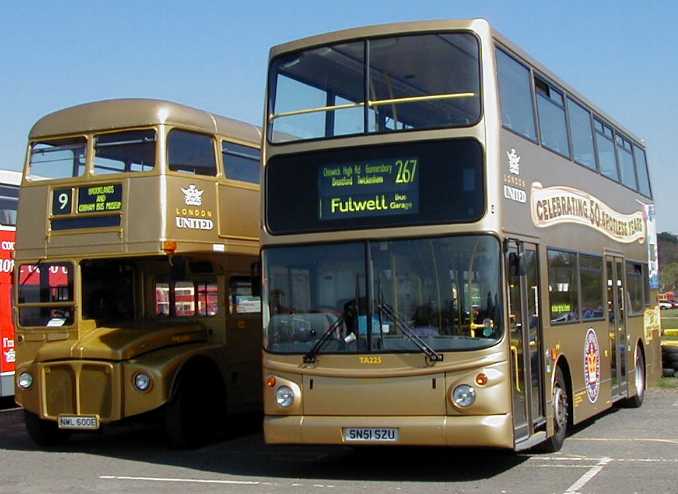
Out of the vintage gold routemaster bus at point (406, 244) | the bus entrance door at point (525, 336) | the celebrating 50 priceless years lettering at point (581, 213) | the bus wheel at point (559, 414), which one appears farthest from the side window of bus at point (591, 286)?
the bus entrance door at point (525, 336)

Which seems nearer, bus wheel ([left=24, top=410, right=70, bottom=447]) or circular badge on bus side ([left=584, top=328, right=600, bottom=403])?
circular badge on bus side ([left=584, top=328, right=600, bottom=403])

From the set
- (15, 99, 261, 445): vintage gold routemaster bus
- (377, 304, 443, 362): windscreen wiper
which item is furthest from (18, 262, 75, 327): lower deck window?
(377, 304, 443, 362): windscreen wiper

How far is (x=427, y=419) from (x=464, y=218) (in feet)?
6.50

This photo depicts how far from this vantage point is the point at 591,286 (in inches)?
599

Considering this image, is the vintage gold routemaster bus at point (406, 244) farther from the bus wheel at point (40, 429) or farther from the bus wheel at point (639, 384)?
the bus wheel at point (639, 384)

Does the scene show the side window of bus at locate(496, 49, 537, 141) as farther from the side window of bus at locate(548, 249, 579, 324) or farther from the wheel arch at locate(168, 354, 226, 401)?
the wheel arch at locate(168, 354, 226, 401)

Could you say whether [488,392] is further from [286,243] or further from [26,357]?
[26,357]

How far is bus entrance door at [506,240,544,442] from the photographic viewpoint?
1131 cm

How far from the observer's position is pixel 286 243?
11.7m

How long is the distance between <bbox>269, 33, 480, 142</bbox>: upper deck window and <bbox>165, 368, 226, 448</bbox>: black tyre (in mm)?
4054

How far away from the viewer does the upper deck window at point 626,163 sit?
18.2 metres

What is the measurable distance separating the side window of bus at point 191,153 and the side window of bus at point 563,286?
16.1ft

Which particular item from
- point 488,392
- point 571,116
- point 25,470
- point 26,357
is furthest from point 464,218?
point 26,357

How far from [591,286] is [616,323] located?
1.80m
